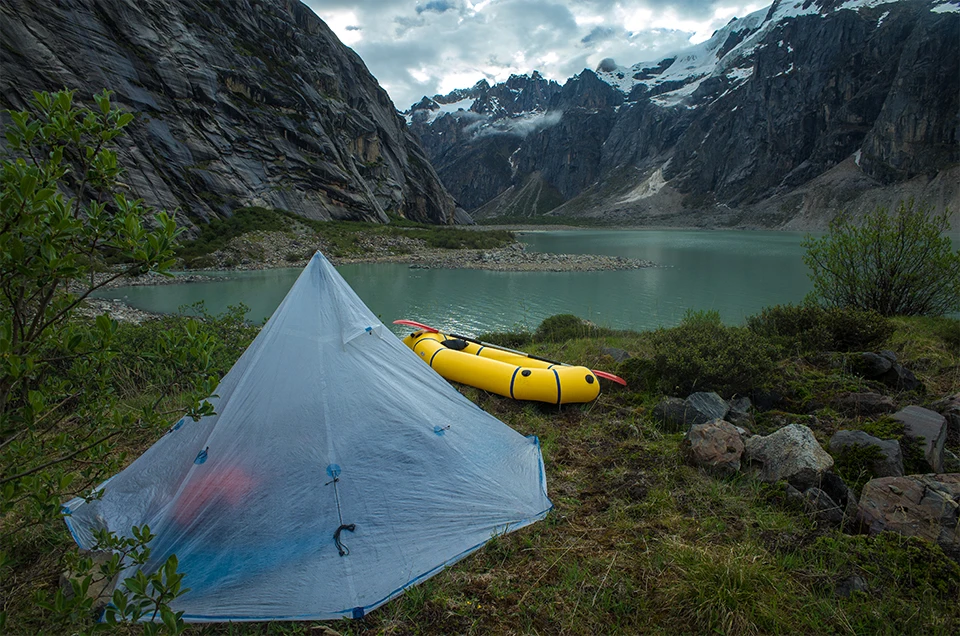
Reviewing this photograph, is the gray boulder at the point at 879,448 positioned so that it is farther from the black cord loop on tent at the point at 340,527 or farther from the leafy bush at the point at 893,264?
the leafy bush at the point at 893,264

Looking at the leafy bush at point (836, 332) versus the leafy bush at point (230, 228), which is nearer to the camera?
the leafy bush at point (836, 332)

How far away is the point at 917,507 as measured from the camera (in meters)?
3.26

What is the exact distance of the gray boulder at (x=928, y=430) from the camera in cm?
413

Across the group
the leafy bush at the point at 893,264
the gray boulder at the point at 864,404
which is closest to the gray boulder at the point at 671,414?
the gray boulder at the point at 864,404

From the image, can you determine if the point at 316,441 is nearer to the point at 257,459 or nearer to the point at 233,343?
the point at 257,459

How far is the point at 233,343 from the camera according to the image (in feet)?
28.8

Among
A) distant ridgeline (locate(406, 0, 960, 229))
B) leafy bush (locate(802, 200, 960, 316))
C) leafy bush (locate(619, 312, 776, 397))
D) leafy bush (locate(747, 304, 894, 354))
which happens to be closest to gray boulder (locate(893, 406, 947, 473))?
leafy bush (locate(619, 312, 776, 397))

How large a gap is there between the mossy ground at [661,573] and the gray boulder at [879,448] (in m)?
0.57

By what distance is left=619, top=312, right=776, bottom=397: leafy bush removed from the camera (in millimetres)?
6344

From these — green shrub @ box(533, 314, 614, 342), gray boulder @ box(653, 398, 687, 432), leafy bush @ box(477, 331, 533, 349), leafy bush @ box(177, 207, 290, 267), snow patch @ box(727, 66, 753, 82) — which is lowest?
leafy bush @ box(477, 331, 533, 349)

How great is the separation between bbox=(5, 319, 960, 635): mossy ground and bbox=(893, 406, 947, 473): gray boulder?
23cm

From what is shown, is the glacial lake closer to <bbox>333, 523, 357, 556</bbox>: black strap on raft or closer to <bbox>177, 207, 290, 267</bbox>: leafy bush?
<bbox>177, 207, 290, 267</bbox>: leafy bush

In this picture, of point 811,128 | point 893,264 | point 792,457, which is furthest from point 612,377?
point 811,128

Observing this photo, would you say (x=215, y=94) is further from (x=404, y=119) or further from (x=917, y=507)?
(x=404, y=119)
